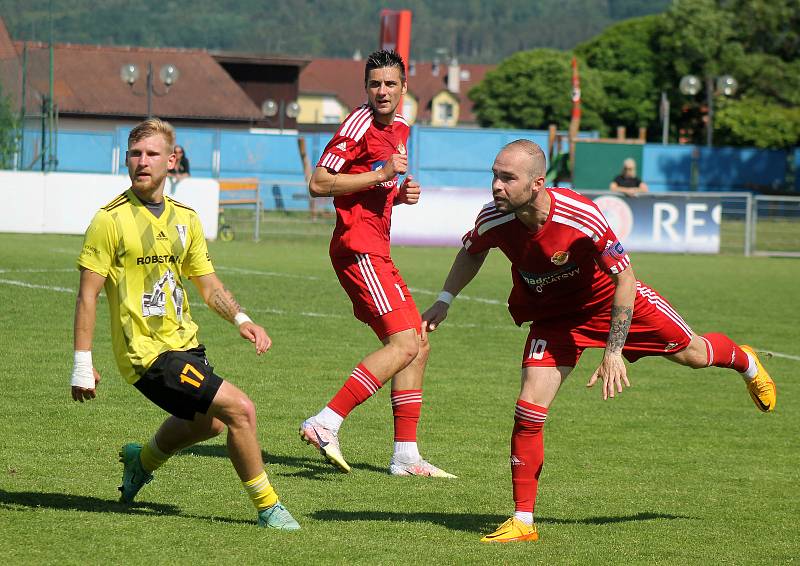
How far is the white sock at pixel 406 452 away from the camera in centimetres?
748

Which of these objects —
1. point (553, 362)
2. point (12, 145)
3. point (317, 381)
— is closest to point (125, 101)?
point (12, 145)

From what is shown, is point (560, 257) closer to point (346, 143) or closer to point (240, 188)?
point (346, 143)

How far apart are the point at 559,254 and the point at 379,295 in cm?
171

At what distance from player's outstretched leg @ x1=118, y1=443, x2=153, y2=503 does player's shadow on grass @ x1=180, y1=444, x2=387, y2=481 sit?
1.12 m

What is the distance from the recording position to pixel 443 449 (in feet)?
26.7

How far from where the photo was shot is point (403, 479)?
24.0 ft

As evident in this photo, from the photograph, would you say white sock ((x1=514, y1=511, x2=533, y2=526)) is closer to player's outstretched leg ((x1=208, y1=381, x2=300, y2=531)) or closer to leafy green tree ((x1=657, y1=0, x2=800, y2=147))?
player's outstretched leg ((x1=208, y1=381, x2=300, y2=531))

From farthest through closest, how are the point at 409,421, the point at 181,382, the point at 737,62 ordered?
the point at 737,62
the point at 409,421
the point at 181,382

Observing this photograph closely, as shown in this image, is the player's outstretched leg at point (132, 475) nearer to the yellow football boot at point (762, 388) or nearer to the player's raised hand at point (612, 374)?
the player's raised hand at point (612, 374)

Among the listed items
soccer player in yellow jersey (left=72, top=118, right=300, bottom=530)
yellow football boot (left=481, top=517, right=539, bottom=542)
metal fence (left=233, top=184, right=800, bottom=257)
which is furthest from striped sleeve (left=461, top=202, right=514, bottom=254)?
metal fence (left=233, top=184, right=800, bottom=257)

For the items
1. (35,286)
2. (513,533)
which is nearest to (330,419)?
(513,533)

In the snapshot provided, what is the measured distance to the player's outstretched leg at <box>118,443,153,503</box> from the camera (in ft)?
20.7

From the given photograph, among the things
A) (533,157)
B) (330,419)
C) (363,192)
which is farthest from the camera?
(363,192)

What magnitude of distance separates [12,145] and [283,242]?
6.94m
